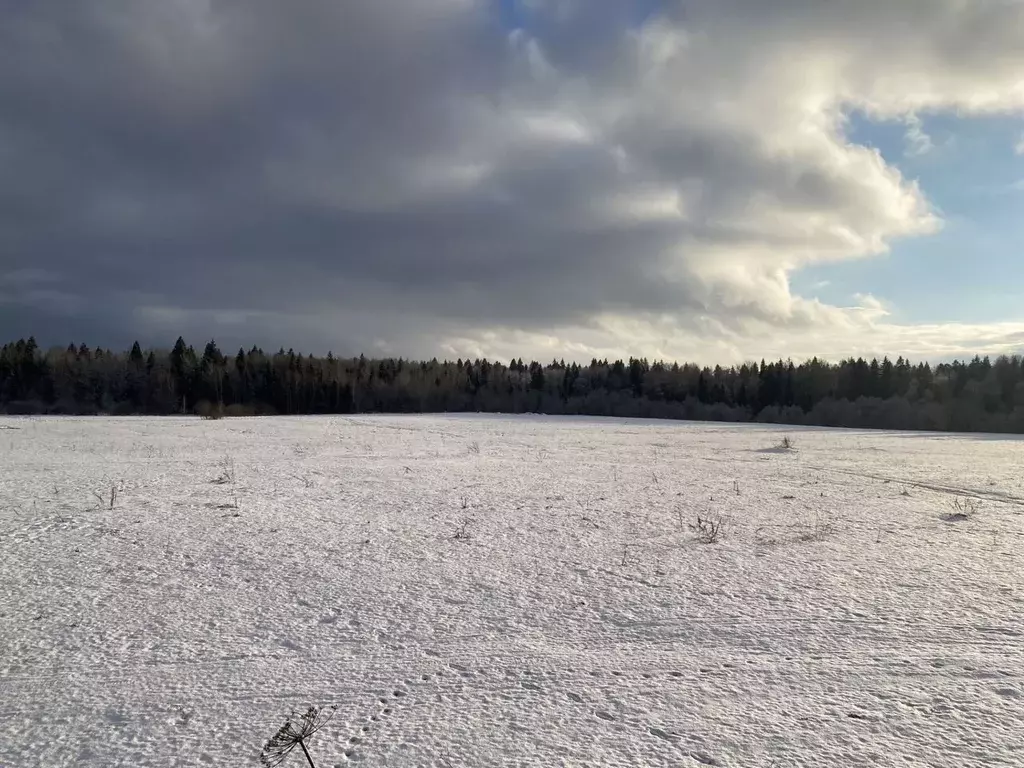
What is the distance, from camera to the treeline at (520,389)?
2606 inches

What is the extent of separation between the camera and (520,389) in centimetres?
10544

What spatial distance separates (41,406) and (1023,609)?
105m

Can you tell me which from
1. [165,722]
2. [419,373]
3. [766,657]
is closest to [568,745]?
[766,657]

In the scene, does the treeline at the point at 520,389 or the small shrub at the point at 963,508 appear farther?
the treeline at the point at 520,389

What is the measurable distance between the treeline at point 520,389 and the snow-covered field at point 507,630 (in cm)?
6336

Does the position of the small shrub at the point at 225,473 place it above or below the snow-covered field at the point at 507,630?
above

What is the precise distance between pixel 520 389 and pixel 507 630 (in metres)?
99.6

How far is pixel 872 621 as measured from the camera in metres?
5.98

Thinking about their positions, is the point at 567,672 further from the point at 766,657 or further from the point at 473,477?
the point at 473,477

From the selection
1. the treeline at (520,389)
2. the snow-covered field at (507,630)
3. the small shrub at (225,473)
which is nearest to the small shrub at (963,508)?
the snow-covered field at (507,630)

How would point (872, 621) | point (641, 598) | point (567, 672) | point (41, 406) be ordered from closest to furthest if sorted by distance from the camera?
point (567, 672), point (872, 621), point (641, 598), point (41, 406)

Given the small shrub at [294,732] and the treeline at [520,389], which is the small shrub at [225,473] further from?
the treeline at [520,389]

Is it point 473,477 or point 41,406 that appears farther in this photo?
point 41,406

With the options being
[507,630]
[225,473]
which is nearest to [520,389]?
[225,473]
